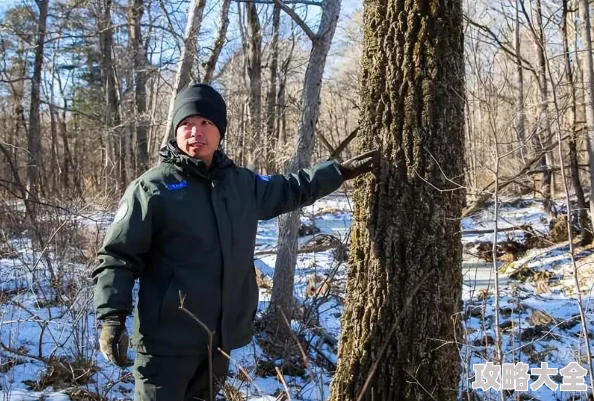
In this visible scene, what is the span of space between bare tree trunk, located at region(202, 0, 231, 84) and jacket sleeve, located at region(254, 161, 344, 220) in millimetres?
3660

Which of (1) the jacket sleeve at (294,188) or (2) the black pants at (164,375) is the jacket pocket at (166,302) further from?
(1) the jacket sleeve at (294,188)

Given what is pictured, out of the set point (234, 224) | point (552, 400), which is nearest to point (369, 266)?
point (234, 224)

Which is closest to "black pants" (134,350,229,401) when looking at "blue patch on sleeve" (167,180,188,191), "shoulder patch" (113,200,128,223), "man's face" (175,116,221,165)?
"shoulder patch" (113,200,128,223)

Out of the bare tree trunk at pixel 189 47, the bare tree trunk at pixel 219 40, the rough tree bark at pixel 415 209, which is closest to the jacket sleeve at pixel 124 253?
the rough tree bark at pixel 415 209

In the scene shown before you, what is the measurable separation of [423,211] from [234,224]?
2.92ft

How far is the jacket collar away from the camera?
8.00 feet

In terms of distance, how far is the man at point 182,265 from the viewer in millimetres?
2303

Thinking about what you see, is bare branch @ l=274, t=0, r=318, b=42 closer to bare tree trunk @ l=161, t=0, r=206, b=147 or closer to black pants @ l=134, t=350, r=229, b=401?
bare tree trunk @ l=161, t=0, r=206, b=147

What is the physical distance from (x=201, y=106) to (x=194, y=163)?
Result: 301 mm

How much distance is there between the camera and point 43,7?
15.8 m

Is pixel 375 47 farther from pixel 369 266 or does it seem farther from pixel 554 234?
pixel 554 234

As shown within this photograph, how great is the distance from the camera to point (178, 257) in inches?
94.0

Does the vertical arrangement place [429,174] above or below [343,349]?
above

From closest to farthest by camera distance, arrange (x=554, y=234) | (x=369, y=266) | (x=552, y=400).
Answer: (x=369, y=266) < (x=552, y=400) < (x=554, y=234)
